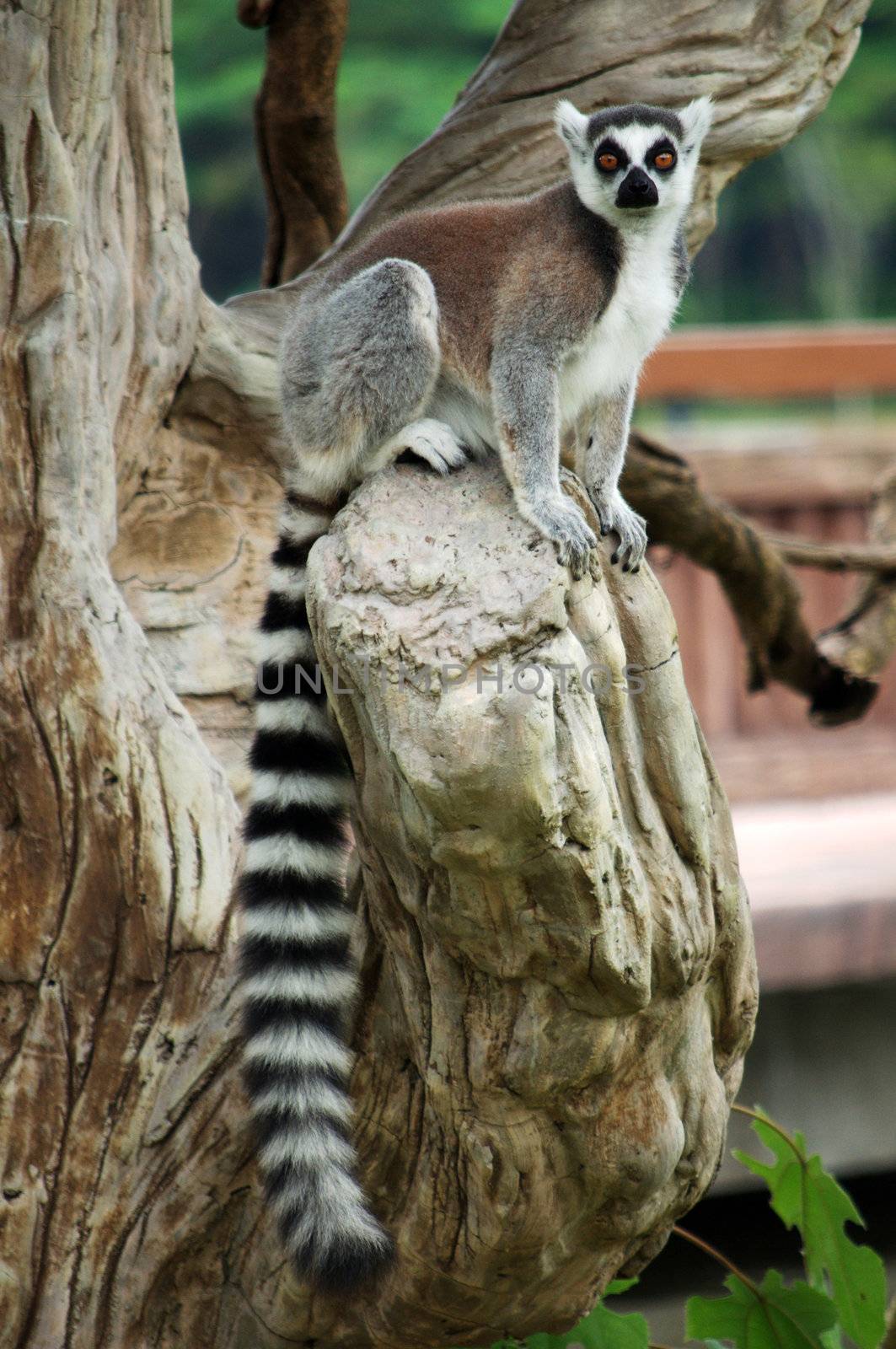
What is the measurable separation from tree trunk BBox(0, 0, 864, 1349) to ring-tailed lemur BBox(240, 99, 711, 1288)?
0.48ft

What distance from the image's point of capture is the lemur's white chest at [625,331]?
2715mm

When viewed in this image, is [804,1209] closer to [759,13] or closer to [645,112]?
[645,112]

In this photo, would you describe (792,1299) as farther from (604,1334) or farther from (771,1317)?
(604,1334)

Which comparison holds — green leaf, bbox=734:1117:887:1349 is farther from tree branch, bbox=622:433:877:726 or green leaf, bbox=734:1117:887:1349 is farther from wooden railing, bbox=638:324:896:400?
wooden railing, bbox=638:324:896:400

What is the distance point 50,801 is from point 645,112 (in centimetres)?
183

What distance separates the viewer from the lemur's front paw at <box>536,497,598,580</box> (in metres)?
1.95

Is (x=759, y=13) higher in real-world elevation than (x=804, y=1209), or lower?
higher

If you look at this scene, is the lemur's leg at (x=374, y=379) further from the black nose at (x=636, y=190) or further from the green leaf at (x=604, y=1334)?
the green leaf at (x=604, y=1334)

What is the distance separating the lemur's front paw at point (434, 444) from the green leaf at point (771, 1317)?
1.52 metres

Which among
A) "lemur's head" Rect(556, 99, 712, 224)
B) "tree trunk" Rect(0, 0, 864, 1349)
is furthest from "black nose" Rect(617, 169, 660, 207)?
"tree trunk" Rect(0, 0, 864, 1349)

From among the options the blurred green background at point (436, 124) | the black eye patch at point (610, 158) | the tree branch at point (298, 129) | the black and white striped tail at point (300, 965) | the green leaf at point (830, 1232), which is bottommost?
the green leaf at point (830, 1232)

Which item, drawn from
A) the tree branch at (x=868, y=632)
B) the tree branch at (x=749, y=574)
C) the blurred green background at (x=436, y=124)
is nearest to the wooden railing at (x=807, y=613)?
the tree branch at (x=749, y=574)

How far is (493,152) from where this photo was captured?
3574 mm

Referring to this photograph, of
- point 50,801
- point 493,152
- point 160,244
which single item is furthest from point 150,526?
point 493,152
